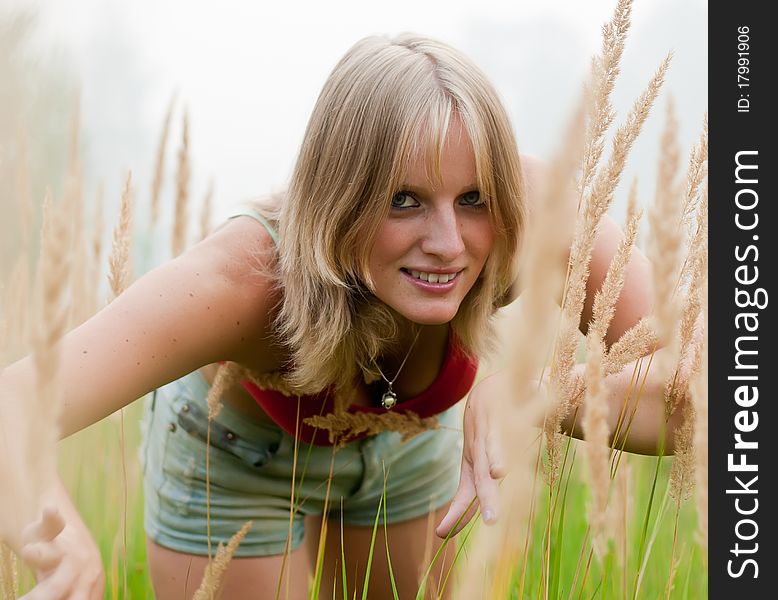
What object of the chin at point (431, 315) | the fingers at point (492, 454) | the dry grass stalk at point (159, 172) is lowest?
the fingers at point (492, 454)

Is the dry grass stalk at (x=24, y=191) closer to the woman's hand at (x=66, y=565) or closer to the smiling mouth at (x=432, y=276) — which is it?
the smiling mouth at (x=432, y=276)

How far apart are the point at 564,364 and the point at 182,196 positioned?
3.65 feet

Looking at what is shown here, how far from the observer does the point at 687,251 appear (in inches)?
38.4

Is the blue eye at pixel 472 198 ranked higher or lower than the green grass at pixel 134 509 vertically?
higher

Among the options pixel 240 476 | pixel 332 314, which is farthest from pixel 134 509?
pixel 332 314

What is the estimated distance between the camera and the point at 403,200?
1.27 meters

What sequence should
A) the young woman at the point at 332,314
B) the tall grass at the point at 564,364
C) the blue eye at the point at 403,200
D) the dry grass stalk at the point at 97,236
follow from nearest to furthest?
the tall grass at the point at 564,364 → the young woman at the point at 332,314 → the blue eye at the point at 403,200 → the dry grass stalk at the point at 97,236

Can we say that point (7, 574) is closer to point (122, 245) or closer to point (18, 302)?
point (122, 245)

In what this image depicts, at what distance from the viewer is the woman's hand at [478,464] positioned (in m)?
0.90

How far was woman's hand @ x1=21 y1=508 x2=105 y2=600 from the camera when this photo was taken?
656 mm
